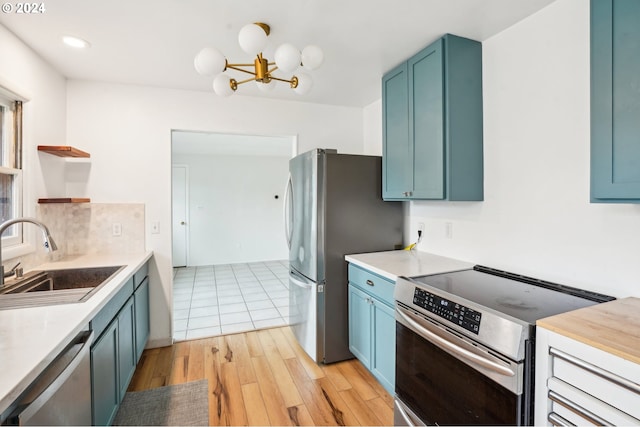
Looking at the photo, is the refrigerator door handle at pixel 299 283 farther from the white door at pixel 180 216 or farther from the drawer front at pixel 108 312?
the white door at pixel 180 216

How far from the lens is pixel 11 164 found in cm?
196

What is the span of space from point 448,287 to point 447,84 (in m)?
1.23

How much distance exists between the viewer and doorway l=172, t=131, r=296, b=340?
5098 millimetres

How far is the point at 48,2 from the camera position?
1.58 m

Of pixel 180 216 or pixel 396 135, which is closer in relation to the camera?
pixel 396 135

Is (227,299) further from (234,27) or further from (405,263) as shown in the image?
(234,27)

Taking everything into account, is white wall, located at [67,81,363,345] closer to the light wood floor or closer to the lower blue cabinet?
the lower blue cabinet

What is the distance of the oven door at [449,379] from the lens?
1129 mm

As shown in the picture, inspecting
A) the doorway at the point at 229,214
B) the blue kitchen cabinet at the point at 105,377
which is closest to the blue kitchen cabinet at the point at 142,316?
the blue kitchen cabinet at the point at 105,377

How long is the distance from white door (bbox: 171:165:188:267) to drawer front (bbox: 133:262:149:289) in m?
3.70

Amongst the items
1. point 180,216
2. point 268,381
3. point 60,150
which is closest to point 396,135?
point 268,381

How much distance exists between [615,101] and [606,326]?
2.74 ft

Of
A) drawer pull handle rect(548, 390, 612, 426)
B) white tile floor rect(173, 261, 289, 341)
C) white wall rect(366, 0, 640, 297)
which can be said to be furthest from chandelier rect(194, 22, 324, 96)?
white tile floor rect(173, 261, 289, 341)

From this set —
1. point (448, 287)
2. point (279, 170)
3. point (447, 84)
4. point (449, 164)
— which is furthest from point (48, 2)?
point (279, 170)
